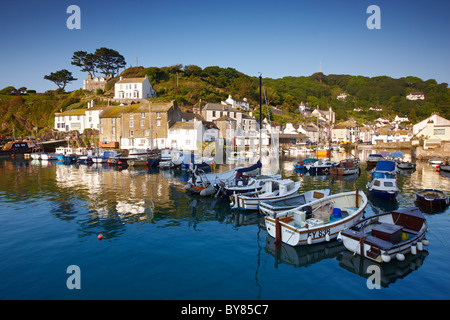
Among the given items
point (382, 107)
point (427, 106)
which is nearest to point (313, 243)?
point (427, 106)

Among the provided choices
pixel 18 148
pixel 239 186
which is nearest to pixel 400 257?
pixel 239 186

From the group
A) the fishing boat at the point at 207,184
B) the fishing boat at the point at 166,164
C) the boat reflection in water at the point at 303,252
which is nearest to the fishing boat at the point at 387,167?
the fishing boat at the point at 207,184

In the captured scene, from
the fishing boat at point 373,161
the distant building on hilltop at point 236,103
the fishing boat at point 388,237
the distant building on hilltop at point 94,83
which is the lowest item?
the fishing boat at point 388,237

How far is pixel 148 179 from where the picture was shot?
40.1m

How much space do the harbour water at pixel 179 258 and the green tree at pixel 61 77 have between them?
119 m

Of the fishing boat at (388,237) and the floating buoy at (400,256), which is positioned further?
the fishing boat at (388,237)

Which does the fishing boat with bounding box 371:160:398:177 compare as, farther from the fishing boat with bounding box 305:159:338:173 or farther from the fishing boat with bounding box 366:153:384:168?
the fishing boat with bounding box 366:153:384:168

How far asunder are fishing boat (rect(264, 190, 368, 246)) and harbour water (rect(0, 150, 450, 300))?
0.63 m

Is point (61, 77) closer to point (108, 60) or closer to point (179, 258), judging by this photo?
point (108, 60)

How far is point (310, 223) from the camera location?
16.8 metres

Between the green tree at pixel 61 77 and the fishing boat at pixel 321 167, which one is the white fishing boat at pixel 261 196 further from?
the green tree at pixel 61 77

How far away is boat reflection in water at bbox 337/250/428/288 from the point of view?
1289 centimetres

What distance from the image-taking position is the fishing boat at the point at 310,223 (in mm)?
15898

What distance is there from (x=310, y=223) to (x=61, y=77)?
459 feet
